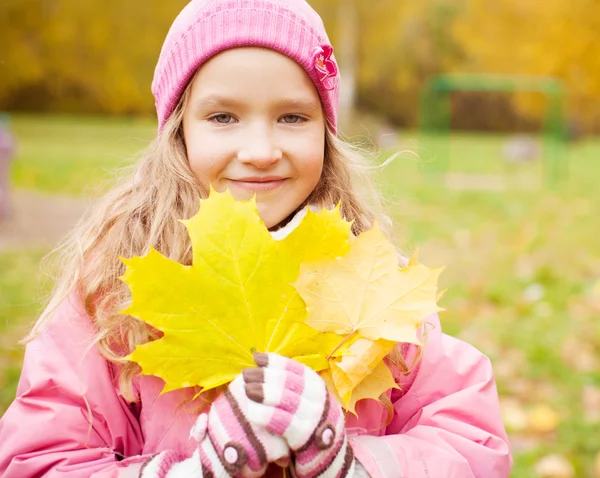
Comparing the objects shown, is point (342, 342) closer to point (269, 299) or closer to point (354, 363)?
point (354, 363)

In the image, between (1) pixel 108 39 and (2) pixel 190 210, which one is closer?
(2) pixel 190 210

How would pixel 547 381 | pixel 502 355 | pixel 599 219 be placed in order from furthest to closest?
pixel 599 219
pixel 502 355
pixel 547 381

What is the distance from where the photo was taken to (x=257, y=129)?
1594 millimetres

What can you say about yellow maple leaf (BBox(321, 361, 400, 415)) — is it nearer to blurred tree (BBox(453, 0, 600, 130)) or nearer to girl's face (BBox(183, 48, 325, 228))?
girl's face (BBox(183, 48, 325, 228))

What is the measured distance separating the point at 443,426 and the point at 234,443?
0.54 metres

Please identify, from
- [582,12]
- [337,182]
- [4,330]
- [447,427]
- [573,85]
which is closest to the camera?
[447,427]

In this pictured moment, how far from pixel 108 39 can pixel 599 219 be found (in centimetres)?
1264

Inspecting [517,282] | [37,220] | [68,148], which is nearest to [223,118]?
[517,282]

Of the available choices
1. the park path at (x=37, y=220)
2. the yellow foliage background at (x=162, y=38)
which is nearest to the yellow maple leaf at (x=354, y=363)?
the park path at (x=37, y=220)

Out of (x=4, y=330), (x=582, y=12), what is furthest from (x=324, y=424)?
(x=582, y=12)

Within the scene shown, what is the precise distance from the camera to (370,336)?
53.8 inches

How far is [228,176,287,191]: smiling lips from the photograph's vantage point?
163 cm

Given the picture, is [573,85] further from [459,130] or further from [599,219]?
[599,219]

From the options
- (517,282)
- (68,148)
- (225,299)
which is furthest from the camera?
(68,148)
